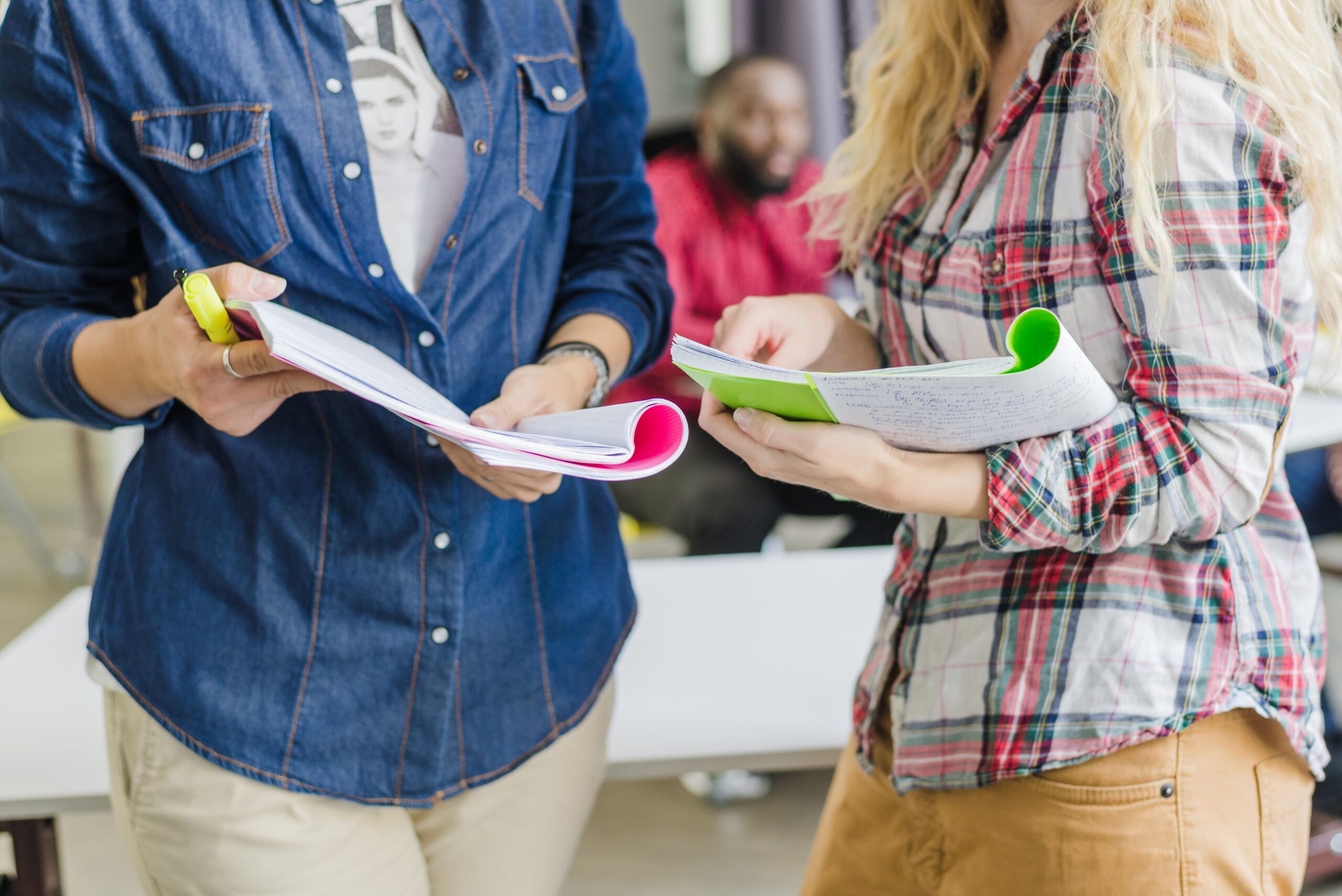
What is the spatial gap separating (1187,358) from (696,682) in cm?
74

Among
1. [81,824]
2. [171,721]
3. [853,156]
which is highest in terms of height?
[853,156]

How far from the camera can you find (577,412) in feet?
2.47

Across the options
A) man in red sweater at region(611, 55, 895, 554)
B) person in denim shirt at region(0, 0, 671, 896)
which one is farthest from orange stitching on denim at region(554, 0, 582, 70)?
man in red sweater at region(611, 55, 895, 554)

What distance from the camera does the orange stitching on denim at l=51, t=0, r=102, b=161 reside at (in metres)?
0.77

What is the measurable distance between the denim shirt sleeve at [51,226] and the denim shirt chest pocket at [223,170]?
5 centimetres

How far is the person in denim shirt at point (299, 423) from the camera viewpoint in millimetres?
797

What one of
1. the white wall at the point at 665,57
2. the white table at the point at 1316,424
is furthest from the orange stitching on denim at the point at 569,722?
the white wall at the point at 665,57

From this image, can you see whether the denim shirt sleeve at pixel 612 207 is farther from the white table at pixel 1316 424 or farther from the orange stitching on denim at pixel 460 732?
the white table at pixel 1316 424

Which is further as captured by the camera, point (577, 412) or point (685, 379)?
point (685, 379)

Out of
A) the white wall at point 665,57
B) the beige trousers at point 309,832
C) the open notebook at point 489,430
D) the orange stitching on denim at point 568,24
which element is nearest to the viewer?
the open notebook at point 489,430

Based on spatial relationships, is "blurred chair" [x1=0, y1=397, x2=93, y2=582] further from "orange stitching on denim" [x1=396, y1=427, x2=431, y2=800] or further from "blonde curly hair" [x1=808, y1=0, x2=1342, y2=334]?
"blonde curly hair" [x1=808, y1=0, x2=1342, y2=334]

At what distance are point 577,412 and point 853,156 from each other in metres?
0.53

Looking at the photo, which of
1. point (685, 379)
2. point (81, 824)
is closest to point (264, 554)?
point (81, 824)

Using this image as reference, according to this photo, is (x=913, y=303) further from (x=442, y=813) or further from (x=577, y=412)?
(x=442, y=813)
